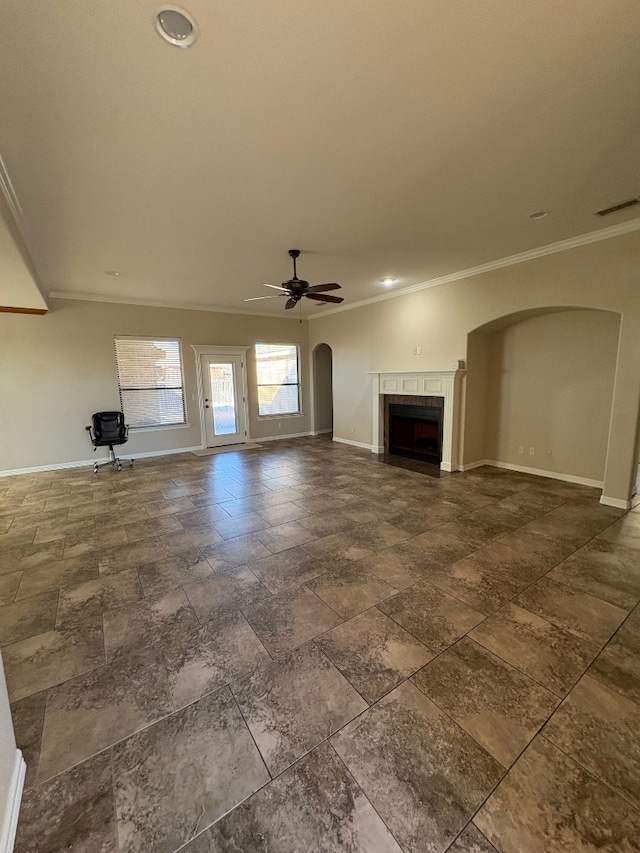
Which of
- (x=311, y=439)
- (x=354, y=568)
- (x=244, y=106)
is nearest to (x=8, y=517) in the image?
(x=354, y=568)

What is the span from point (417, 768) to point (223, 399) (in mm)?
6935

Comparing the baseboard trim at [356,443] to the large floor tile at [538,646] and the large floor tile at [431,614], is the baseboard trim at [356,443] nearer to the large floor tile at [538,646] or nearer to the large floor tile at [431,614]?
the large floor tile at [431,614]

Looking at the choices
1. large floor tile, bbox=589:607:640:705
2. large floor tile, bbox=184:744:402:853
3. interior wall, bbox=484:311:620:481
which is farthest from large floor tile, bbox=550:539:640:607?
large floor tile, bbox=184:744:402:853

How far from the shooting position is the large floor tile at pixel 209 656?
5.74 feet

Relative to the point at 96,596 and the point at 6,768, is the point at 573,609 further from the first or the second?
the point at 96,596

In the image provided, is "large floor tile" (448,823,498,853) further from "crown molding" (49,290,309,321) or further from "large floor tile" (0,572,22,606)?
"crown molding" (49,290,309,321)

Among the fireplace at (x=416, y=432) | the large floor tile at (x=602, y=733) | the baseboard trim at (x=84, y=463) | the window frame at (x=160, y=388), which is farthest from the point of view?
the window frame at (x=160, y=388)

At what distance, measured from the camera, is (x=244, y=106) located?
1951 millimetres

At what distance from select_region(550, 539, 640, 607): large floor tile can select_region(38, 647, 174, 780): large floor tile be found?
280cm

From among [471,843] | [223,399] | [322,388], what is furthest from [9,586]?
[322,388]

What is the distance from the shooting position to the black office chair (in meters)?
5.93

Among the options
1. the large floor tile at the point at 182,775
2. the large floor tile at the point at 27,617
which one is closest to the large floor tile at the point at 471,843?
the large floor tile at the point at 182,775

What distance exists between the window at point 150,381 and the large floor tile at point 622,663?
22.9 ft

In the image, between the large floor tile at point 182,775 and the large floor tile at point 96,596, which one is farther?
the large floor tile at point 96,596
